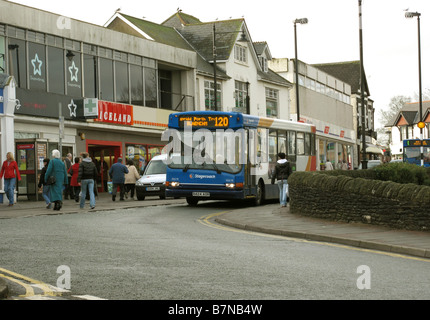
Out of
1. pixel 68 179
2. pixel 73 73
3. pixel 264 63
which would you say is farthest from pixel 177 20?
pixel 68 179

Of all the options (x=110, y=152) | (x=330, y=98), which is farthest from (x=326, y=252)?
(x=330, y=98)

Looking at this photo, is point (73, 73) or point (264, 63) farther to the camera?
point (264, 63)

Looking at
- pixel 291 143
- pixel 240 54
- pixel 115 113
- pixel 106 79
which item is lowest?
pixel 291 143

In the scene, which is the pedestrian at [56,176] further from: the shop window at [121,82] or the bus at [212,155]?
the shop window at [121,82]

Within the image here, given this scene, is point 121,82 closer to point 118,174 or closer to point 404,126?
point 118,174

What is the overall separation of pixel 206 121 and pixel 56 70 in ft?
42.7

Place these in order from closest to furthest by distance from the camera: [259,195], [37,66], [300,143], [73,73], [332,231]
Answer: [332,231] < [259,195] < [300,143] < [37,66] < [73,73]

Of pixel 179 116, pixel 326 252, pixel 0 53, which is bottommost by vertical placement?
pixel 326 252

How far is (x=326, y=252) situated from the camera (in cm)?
→ 1224

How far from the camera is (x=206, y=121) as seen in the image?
2292 cm

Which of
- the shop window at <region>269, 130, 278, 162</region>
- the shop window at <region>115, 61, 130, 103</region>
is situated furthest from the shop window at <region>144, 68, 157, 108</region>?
the shop window at <region>269, 130, 278, 162</region>

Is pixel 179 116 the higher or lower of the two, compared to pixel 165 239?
higher
